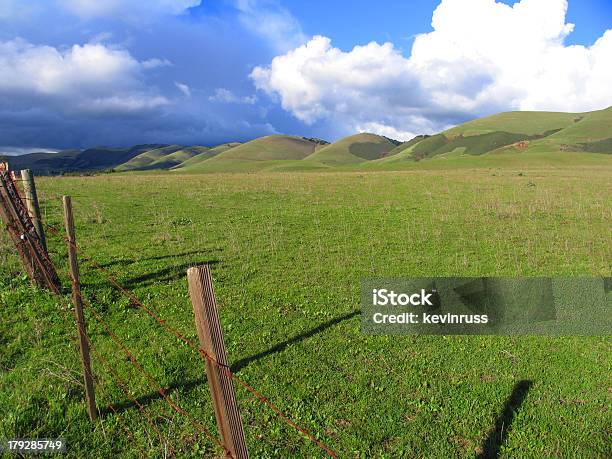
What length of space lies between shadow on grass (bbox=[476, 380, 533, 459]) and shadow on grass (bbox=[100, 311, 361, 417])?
435 cm

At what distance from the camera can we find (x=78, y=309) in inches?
239

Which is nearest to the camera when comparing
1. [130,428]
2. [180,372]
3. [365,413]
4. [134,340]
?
[130,428]

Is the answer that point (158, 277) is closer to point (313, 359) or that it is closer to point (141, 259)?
point (141, 259)

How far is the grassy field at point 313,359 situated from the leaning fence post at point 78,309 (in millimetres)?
402

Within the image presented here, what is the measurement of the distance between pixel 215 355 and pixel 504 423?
18.3 feet

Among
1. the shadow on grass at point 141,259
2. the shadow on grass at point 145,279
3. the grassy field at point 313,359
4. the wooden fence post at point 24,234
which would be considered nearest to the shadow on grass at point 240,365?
the grassy field at point 313,359

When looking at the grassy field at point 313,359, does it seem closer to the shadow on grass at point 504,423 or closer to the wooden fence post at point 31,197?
the shadow on grass at point 504,423

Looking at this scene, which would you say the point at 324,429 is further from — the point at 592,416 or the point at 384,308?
the point at 384,308

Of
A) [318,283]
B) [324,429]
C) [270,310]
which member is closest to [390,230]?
[318,283]

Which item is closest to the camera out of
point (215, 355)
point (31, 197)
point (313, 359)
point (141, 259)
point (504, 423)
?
point (215, 355)

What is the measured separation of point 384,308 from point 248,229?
11276mm

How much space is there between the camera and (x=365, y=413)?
22.4 ft

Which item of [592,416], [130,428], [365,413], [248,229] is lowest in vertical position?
[592,416]

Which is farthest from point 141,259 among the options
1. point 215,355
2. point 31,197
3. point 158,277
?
point 215,355
